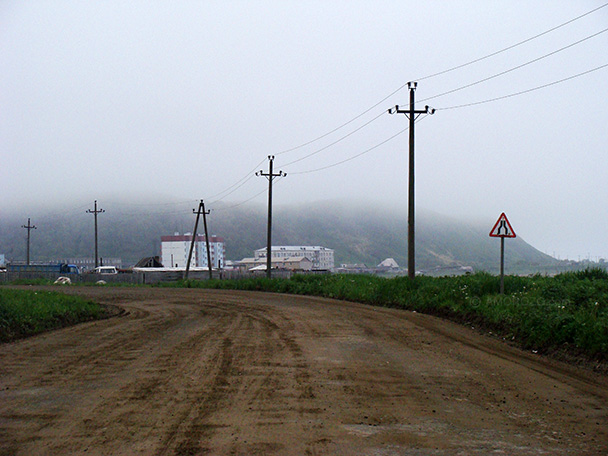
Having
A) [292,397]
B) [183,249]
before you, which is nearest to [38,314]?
[292,397]

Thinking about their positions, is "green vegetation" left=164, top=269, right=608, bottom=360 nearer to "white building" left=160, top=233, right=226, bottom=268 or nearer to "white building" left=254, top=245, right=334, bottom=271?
"white building" left=160, top=233, right=226, bottom=268

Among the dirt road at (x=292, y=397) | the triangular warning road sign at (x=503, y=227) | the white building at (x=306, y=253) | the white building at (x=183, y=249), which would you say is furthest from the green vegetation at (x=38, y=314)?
the white building at (x=306, y=253)

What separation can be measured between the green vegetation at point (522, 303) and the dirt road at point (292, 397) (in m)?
0.85

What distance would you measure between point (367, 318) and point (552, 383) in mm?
8929

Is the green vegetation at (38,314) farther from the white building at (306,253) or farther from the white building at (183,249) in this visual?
the white building at (306,253)

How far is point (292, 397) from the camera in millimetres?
7250

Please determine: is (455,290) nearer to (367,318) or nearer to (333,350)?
(367,318)

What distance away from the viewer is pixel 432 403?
7.08 metres

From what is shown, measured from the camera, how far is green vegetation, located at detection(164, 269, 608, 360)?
1095 cm

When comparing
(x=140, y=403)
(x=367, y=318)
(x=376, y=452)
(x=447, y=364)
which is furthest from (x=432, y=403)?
(x=367, y=318)

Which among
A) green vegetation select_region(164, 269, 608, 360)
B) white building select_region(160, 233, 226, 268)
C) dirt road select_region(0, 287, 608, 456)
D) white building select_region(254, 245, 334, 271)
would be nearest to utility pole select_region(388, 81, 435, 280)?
green vegetation select_region(164, 269, 608, 360)

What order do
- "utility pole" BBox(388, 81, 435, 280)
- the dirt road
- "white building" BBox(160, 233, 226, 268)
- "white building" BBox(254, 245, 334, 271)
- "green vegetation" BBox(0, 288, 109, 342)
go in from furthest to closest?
"white building" BBox(254, 245, 334, 271), "white building" BBox(160, 233, 226, 268), "utility pole" BBox(388, 81, 435, 280), "green vegetation" BBox(0, 288, 109, 342), the dirt road

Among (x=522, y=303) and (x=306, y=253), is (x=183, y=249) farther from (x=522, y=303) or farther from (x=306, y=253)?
(x=522, y=303)

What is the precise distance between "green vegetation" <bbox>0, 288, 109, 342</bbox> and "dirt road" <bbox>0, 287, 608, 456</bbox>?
1.35 meters
